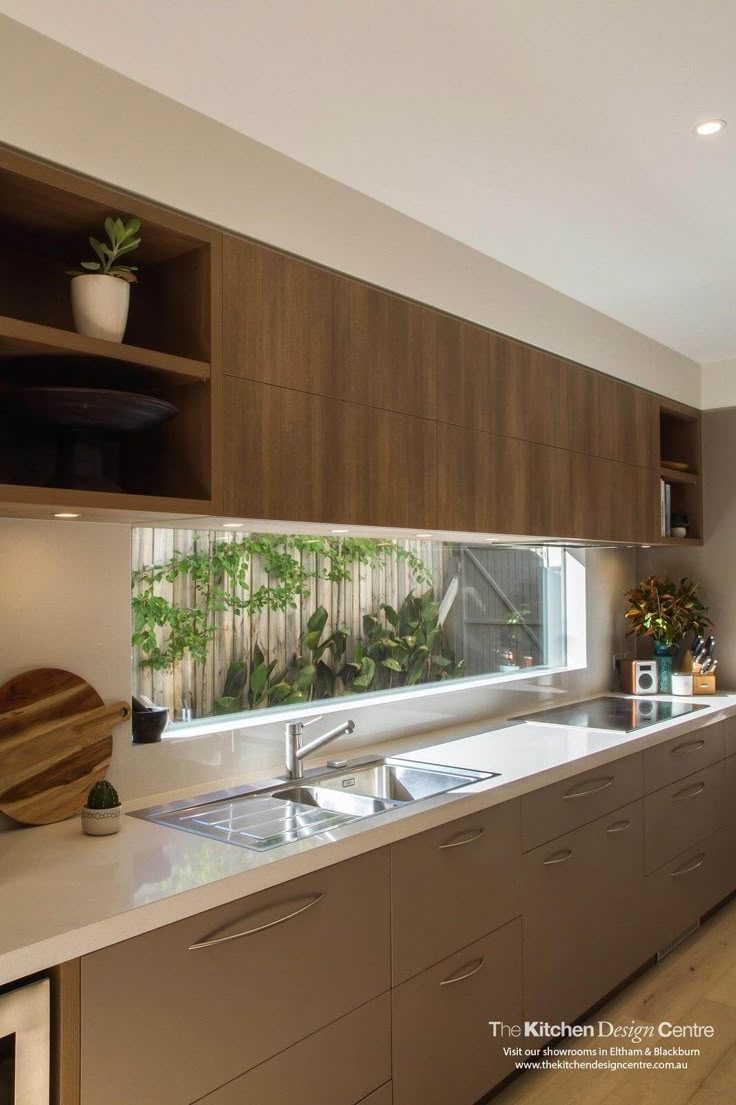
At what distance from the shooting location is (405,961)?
2098 millimetres

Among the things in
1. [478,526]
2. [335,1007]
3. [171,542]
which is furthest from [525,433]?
[335,1007]

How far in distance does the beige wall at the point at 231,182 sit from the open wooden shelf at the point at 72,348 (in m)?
0.38

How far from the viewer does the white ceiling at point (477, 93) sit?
1.75 metres

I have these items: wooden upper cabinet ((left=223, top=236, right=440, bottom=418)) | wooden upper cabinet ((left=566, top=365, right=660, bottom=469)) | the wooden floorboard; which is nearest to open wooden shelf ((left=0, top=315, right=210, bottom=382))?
wooden upper cabinet ((left=223, top=236, right=440, bottom=418))

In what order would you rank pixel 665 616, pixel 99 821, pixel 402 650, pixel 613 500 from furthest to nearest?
pixel 665 616 → pixel 613 500 → pixel 402 650 → pixel 99 821

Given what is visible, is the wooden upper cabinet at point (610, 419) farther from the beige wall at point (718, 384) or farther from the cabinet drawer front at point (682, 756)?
the cabinet drawer front at point (682, 756)

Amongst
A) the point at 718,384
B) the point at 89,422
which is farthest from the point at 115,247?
the point at 718,384

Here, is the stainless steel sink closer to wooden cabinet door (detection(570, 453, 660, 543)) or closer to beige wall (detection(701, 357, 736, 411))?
wooden cabinet door (detection(570, 453, 660, 543))

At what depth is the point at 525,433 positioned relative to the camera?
3.11 m

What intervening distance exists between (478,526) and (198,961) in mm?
1618

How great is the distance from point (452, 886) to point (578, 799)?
697 mm

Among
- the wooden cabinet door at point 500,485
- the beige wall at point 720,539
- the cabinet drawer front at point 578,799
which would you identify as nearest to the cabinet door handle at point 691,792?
the cabinet drawer front at point 578,799

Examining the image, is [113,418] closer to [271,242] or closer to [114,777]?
[271,242]

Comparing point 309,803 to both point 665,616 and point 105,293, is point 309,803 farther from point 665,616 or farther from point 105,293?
point 665,616
